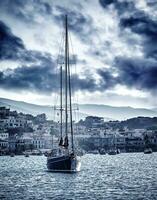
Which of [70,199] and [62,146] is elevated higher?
[62,146]

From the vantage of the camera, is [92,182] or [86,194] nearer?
[86,194]

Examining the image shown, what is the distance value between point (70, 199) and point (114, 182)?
15846 millimetres

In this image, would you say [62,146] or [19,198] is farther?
[62,146]

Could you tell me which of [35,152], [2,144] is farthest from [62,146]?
[2,144]

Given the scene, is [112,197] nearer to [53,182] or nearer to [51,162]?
[53,182]

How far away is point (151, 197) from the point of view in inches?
1575

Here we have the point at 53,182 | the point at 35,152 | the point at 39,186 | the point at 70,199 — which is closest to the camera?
the point at 70,199

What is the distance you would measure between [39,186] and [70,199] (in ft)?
35.4

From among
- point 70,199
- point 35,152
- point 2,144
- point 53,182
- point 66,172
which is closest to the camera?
point 70,199

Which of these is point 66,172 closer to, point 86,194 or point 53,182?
point 53,182

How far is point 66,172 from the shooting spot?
62750 millimetres

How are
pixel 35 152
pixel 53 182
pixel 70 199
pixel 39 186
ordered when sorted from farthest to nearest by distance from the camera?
pixel 35 152 < pixel 53 182 < pixel 39 186 < pixel 70 199

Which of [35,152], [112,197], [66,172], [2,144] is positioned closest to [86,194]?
[112,197]

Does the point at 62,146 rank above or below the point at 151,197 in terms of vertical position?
above
